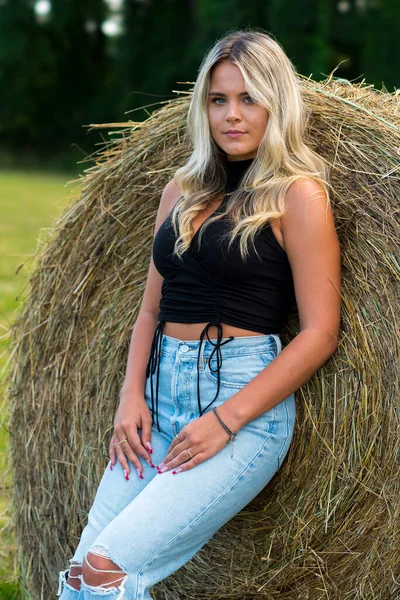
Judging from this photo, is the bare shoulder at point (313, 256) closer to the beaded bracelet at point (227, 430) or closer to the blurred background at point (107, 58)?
the beaded bracelet at point (227, 430)

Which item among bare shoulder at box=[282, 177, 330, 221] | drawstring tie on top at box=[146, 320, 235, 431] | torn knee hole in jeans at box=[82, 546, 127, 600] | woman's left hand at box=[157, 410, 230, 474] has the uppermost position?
bare shoulder at box=[282, 177, 330, 221]

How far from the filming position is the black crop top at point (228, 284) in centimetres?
234

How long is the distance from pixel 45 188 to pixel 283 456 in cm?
1342

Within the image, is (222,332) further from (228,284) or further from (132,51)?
(132,51)

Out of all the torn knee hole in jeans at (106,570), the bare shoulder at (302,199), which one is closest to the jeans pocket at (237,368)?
the bare shoulder at (302,199)

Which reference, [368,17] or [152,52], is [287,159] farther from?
[152,52]

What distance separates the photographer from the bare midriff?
2.38 m

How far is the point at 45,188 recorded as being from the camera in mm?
15289

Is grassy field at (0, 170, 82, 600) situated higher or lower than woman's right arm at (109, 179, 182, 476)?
lower

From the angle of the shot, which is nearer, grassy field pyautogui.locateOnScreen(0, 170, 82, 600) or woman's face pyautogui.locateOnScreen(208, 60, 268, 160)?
woman's face pyautogui.locateOnScreen(208, 60, 268, 160)

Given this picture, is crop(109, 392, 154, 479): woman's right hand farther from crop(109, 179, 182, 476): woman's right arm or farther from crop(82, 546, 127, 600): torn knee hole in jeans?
crop(82, 546, 127, 600): torn knee hole in jeans

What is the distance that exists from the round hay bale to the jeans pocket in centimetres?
26

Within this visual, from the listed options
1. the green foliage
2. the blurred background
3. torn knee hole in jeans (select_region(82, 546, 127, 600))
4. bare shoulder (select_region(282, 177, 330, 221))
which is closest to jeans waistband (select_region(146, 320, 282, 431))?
bare shoulder (select_region(282, 177, 330, 221))

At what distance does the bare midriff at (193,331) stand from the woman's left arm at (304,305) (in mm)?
153
